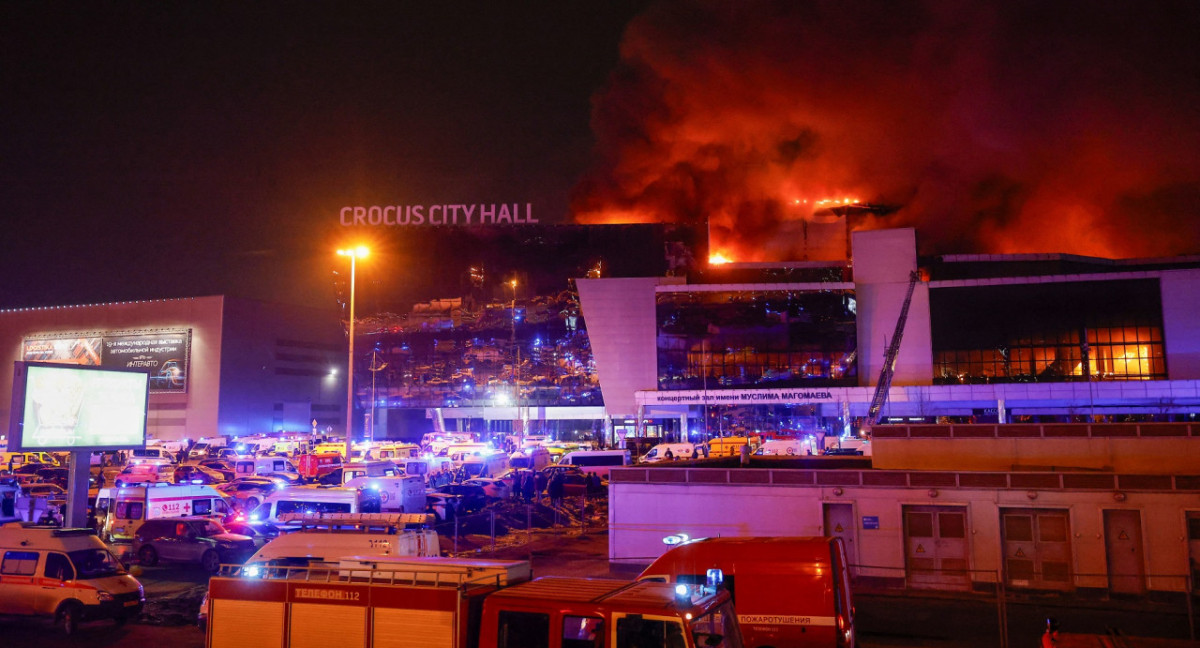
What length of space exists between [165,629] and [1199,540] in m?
18.9

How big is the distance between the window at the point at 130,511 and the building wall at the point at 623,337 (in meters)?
43.7

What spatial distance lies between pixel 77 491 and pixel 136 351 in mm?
71800

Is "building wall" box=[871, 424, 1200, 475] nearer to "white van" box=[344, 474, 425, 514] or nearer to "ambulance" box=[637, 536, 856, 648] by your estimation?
"ambulance" box=[637, 536, 856, 648]

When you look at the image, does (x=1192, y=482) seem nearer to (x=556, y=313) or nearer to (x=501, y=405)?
(x=556, y=313)

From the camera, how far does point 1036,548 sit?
1619cm

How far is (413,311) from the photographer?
74.4 meters

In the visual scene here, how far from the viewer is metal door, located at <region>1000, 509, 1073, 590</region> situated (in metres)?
16.0

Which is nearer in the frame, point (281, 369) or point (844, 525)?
point (844, 525)

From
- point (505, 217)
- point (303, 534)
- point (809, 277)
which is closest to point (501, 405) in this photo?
point (505, 217)

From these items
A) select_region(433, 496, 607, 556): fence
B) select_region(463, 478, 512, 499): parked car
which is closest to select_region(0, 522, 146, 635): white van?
select_region(433, 496, 607, 556): fence

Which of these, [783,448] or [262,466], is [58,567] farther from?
[783,448]

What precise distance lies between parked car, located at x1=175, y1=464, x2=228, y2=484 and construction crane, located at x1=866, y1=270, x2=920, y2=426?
38575mm

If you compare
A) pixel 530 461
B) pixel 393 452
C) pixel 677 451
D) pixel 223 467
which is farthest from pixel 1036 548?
pixel 223 467

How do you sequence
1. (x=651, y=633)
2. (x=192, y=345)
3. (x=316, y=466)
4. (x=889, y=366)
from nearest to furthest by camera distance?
1. (x=651, y=633)
2. (x=316, y=466)
3. (x=889, y=366)
4. (x=192, y=345)
